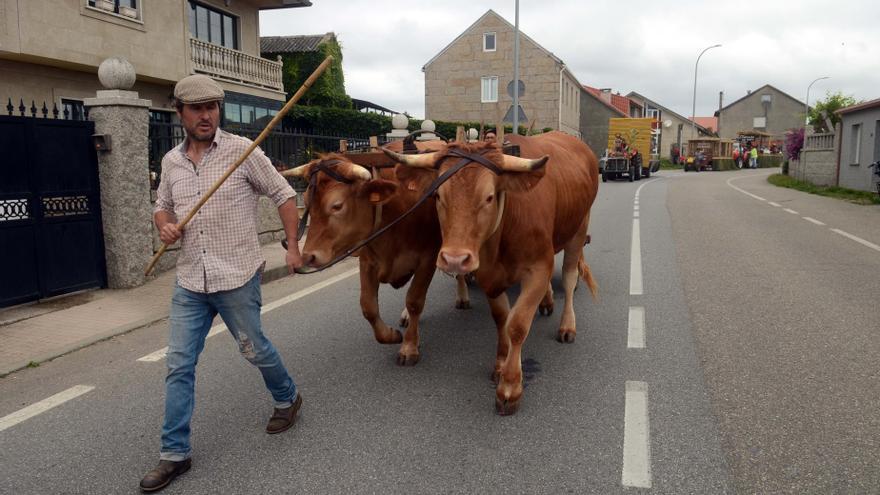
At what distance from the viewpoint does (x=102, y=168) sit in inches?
294

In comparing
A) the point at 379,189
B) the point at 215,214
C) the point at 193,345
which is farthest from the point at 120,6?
the point at 193,345

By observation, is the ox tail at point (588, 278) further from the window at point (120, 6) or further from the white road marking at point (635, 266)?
the window at point (120, 6)

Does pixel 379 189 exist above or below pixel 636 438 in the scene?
above

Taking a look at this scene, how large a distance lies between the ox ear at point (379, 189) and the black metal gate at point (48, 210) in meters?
4.46

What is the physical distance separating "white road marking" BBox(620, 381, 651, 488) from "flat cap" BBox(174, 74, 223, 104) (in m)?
2.71

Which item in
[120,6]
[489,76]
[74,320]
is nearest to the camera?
[74,320]

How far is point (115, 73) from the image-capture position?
7375 mm

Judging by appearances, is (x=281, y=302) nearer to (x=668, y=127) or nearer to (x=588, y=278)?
(x=588, y=278)

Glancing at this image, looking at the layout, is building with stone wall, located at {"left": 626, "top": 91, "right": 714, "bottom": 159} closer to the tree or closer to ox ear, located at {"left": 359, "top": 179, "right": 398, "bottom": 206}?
the tree

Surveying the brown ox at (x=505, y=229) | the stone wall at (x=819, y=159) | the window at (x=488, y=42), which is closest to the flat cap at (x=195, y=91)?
the brown ox at (x=505, y=229)

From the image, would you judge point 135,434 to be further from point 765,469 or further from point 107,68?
point 107,68

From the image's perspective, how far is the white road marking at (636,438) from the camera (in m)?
3.12

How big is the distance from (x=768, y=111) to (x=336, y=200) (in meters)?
89.6

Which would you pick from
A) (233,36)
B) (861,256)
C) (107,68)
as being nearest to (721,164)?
(233,36)
